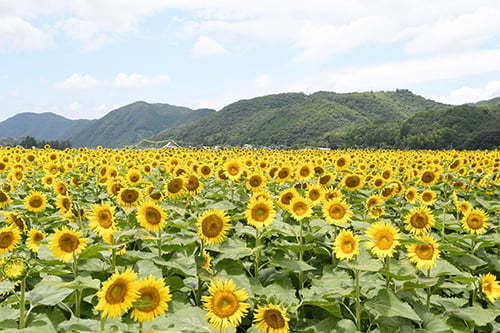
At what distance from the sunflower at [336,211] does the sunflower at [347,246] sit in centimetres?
96

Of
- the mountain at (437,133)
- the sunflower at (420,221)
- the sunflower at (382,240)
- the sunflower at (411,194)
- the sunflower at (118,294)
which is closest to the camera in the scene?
the sunflower at (118,294)

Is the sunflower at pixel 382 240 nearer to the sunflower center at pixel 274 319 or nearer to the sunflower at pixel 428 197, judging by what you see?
the sunflower center at pixel 274 319

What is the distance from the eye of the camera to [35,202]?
6086 mm

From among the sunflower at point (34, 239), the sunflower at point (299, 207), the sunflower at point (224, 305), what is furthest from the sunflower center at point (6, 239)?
the sunflower at point (299, 207)

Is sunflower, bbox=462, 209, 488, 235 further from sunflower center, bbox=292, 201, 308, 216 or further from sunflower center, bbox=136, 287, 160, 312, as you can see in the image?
sunflower center, bbox=136, 287, 160, 312

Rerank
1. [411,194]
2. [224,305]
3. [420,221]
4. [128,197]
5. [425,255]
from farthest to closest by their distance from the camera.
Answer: [411,194] → [128,197] → [420,221] → [425,255] → [224,305]

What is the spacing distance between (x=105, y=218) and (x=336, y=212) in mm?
2691

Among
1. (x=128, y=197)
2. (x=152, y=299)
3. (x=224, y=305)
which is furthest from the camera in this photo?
(x=128, y=197)

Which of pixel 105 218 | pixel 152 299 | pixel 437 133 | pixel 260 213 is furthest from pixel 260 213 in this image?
pixel 437 133

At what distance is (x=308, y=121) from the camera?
166m

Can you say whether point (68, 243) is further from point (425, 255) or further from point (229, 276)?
point (425, 255)

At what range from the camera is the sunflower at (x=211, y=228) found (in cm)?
404

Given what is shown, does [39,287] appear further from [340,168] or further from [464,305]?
[340,168]

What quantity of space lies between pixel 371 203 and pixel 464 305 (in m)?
2.37
